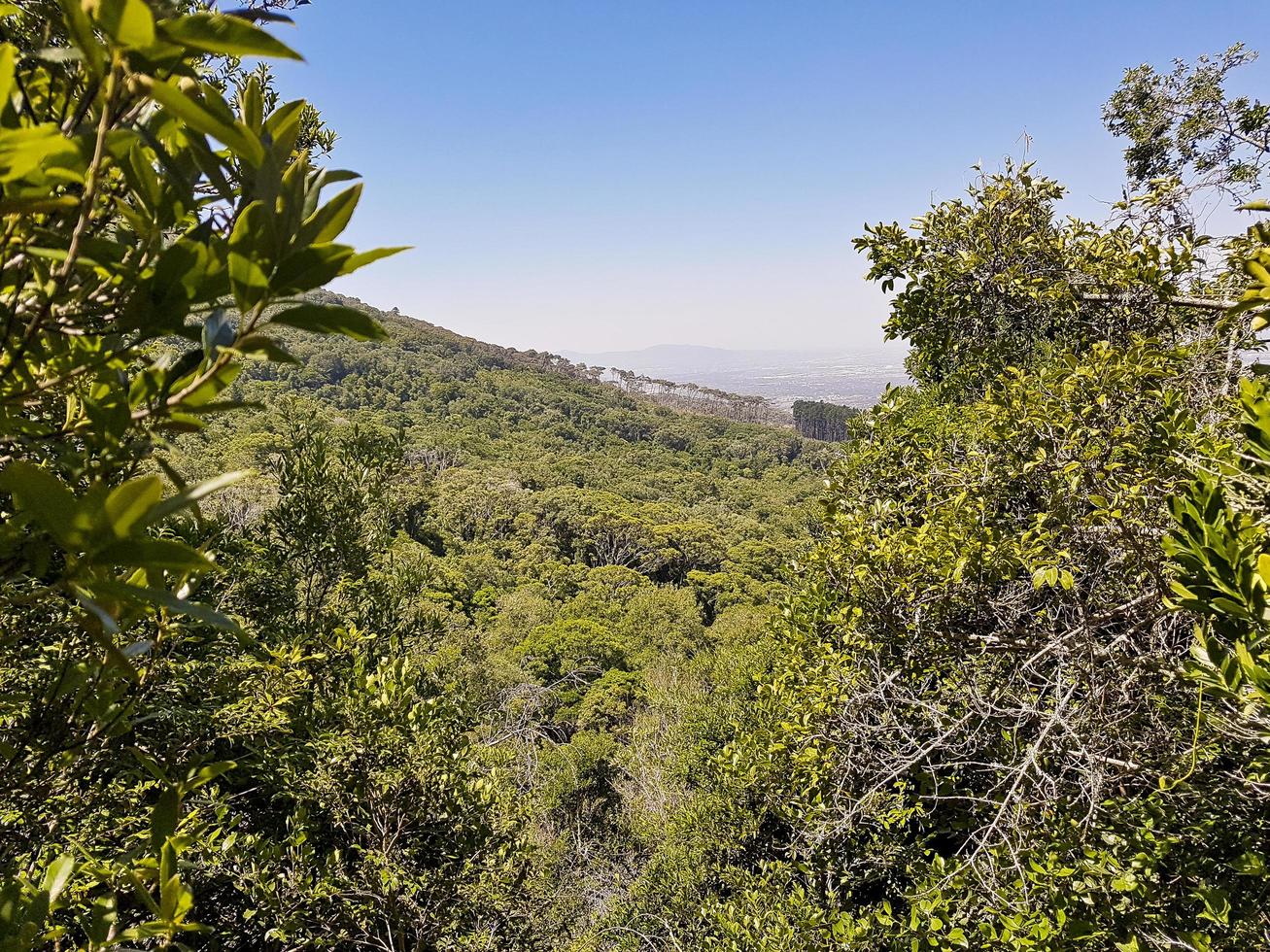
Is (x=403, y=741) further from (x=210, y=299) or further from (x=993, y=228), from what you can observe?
(x=993, y=228)

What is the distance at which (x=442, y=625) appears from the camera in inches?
293

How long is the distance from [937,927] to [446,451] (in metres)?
55.9

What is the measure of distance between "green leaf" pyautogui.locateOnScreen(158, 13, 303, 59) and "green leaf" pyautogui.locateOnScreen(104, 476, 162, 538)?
39 centimetres

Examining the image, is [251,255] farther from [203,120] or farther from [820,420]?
[820,420]

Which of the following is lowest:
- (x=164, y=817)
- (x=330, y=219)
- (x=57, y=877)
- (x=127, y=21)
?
(x=57, y=877)

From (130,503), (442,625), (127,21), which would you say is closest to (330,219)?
(127,21)

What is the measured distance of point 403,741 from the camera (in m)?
4.92

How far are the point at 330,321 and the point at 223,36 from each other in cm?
26

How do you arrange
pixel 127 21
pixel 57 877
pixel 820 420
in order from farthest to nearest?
pixel 820 420, pixel 57 877, pixel 127 21

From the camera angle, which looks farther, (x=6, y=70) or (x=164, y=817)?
(x=164, y=817)

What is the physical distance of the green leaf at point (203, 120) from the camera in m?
0.52

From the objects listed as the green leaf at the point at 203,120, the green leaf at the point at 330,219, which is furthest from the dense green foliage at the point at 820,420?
the green leaf at the point at 203,120

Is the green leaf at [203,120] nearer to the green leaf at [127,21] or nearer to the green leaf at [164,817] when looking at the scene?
the green leaf at [127,21]

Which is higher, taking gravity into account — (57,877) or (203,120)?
(203,120)
